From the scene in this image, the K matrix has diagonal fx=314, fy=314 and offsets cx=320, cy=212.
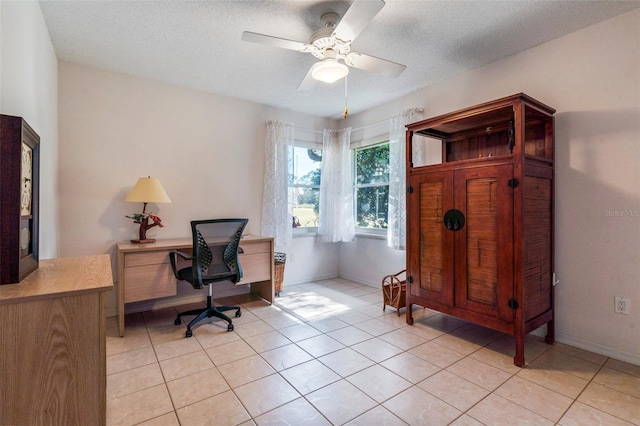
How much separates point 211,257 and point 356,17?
2.18 meters

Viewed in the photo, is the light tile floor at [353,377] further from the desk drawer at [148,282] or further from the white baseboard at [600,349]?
the desk drawer at [148,282]

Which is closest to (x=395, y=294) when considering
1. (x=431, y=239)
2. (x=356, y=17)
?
(x=431, y=239)

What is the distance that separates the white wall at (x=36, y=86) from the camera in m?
1.50

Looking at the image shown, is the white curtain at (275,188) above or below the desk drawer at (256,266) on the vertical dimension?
above

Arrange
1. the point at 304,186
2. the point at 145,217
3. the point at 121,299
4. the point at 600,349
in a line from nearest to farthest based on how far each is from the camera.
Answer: the point at 600,349
the point at 121,299
the point at 145,217
the point at 304,186

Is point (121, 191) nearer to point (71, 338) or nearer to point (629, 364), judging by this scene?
point (71, 338)

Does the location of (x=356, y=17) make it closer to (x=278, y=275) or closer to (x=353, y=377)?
(x=353, y=377)

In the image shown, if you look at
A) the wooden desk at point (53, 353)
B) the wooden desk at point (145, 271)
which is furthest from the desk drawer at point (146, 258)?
the wooden desk at point (53, 353)

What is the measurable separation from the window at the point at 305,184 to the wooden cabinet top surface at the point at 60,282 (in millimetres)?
2997

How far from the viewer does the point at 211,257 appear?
9.27 feet

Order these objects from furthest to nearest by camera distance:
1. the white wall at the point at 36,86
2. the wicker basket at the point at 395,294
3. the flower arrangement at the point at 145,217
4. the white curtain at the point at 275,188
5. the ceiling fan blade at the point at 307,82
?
the white curtain at the point at 275,188, the wicker basket at the point at 395,294, the flower arrangement at the point at 145,217, the ceiling fan blade at the point at 307,82, the white wall at the point at 36,86

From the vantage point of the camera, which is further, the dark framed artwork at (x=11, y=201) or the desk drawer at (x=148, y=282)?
the desk drawer at (x=148, y=282)

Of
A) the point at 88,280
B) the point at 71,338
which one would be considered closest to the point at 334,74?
the point at 88,280

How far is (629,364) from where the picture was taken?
2.16 m
